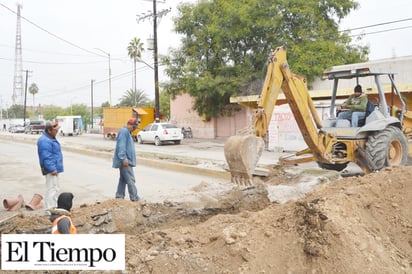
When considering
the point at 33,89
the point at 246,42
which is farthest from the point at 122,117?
the point at 33,89

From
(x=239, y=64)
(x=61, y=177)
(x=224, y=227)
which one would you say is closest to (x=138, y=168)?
(x=61, y=177)

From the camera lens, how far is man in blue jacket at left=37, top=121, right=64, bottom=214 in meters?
6.69

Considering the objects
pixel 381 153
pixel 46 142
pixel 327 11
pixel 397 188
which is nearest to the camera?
pixel 397 188

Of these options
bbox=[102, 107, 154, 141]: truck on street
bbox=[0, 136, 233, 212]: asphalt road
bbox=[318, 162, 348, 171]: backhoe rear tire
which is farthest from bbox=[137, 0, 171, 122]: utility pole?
bbox=[318, 162, 348, 171]: backhoe rear tire

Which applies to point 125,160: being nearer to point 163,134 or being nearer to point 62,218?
point 62,218

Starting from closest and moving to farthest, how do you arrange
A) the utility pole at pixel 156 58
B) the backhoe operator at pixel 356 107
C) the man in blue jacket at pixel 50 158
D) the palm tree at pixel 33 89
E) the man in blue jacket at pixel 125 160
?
1. the man in blue jacket at pixel 50 158
2. the man in blue jacket at pixel 125 160
3. the backhoe operator at pixel 356 107
4. the utility pole at pixel 156 58
5. the palm tree at pixel 33 89

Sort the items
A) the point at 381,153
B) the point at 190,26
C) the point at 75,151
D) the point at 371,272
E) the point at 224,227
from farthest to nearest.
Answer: the point at 190,26 < the point at 75,151 < the point at 381,153 < the point at 224,227 < the point at 371,272

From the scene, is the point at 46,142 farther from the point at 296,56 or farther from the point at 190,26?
the point at 190,26

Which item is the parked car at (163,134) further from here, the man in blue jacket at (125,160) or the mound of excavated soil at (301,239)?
the mound of excavated soil at (301,239)

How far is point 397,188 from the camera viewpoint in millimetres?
5297

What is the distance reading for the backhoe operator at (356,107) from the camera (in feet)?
28.8

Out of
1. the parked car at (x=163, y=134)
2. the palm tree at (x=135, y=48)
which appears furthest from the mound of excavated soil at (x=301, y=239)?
the palm tree at (x=135, y=48)

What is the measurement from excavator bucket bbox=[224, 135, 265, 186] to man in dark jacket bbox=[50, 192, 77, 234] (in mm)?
3763

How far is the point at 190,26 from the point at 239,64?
4.53 metres
